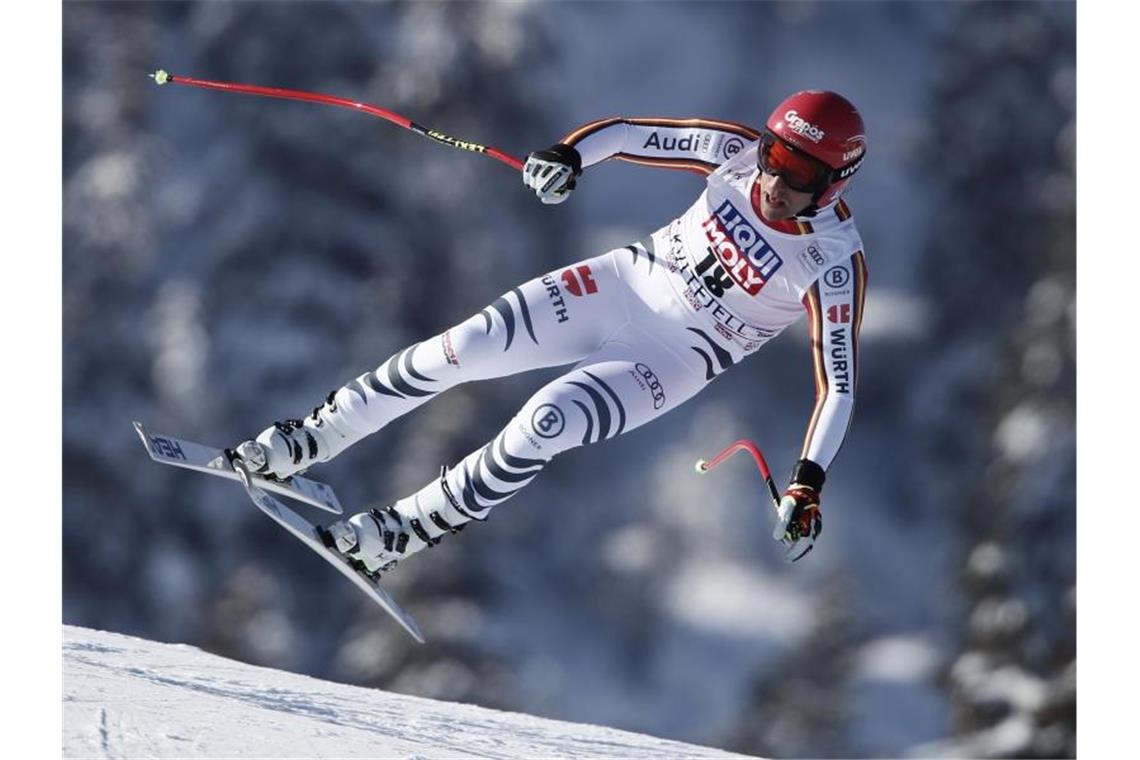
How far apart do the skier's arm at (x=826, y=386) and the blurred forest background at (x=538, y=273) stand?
2097 centimetres

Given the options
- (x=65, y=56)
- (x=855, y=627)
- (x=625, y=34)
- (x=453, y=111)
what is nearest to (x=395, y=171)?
(x=453, y=111)

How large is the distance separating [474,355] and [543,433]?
0.49 meters

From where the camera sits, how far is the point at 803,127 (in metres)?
7.04

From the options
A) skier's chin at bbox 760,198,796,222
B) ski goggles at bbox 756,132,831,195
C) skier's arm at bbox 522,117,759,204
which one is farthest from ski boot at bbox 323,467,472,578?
ski goggles at bbox 756,132,831,195

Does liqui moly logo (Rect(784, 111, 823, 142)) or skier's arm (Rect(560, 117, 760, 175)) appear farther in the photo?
skier's arm (Rect(560, 117, 760, 175))

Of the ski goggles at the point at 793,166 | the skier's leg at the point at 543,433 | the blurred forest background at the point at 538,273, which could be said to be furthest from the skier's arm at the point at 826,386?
the blurred forest background at the point at 538,273

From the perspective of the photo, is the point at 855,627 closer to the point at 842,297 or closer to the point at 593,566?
the point at 593,566

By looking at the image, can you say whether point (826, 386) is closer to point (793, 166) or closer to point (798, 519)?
point (798, 519)

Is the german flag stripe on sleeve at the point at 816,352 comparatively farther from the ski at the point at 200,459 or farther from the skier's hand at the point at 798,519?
the ski at the point at 200,459

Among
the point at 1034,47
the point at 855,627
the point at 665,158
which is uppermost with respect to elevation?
the point at 1034,47

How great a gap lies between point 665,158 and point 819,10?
1589 inches

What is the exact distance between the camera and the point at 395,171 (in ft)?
124

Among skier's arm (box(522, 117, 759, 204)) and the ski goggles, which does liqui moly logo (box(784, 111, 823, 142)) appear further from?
skier's arm (box(522, 117, 759, 204))

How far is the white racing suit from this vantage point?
7.00 m
